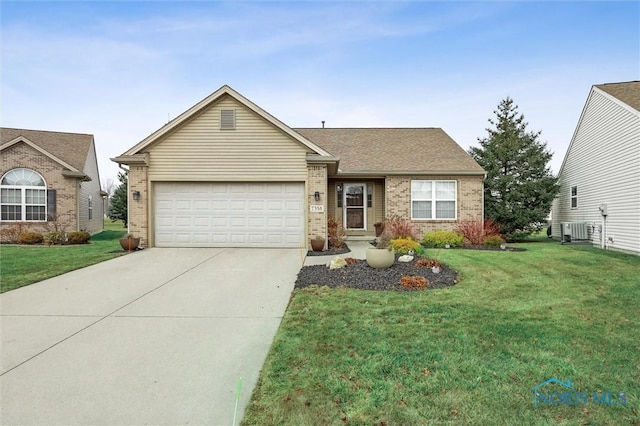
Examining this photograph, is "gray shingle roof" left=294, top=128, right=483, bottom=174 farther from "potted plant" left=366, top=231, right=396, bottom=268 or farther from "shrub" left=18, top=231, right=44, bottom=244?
"shrub" left=18, top=231, right=44, bottom=244

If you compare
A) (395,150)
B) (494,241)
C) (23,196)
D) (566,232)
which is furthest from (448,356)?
(23,196)

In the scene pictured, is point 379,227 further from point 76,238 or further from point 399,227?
point 76,238

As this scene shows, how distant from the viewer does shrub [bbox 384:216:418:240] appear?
1419 cm

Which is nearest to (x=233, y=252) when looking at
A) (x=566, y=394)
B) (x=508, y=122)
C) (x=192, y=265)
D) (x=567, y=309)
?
(x=192, y=265)

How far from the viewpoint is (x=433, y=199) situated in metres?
15.6

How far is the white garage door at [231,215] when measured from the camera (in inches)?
504

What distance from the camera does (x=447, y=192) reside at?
1559cm

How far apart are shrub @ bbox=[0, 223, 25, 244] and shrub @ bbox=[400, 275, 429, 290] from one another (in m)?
19.4

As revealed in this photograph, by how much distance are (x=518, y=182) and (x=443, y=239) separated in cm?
687

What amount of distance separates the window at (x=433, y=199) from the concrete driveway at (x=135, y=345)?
9128 mm

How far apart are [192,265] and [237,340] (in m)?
5.75

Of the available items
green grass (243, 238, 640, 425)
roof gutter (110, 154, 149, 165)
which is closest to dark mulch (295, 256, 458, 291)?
green grass (243, 238, 640, 425)

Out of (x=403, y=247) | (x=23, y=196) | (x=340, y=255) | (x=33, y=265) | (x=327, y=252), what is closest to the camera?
(x=33, y=265)

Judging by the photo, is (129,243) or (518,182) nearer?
(129,243)
